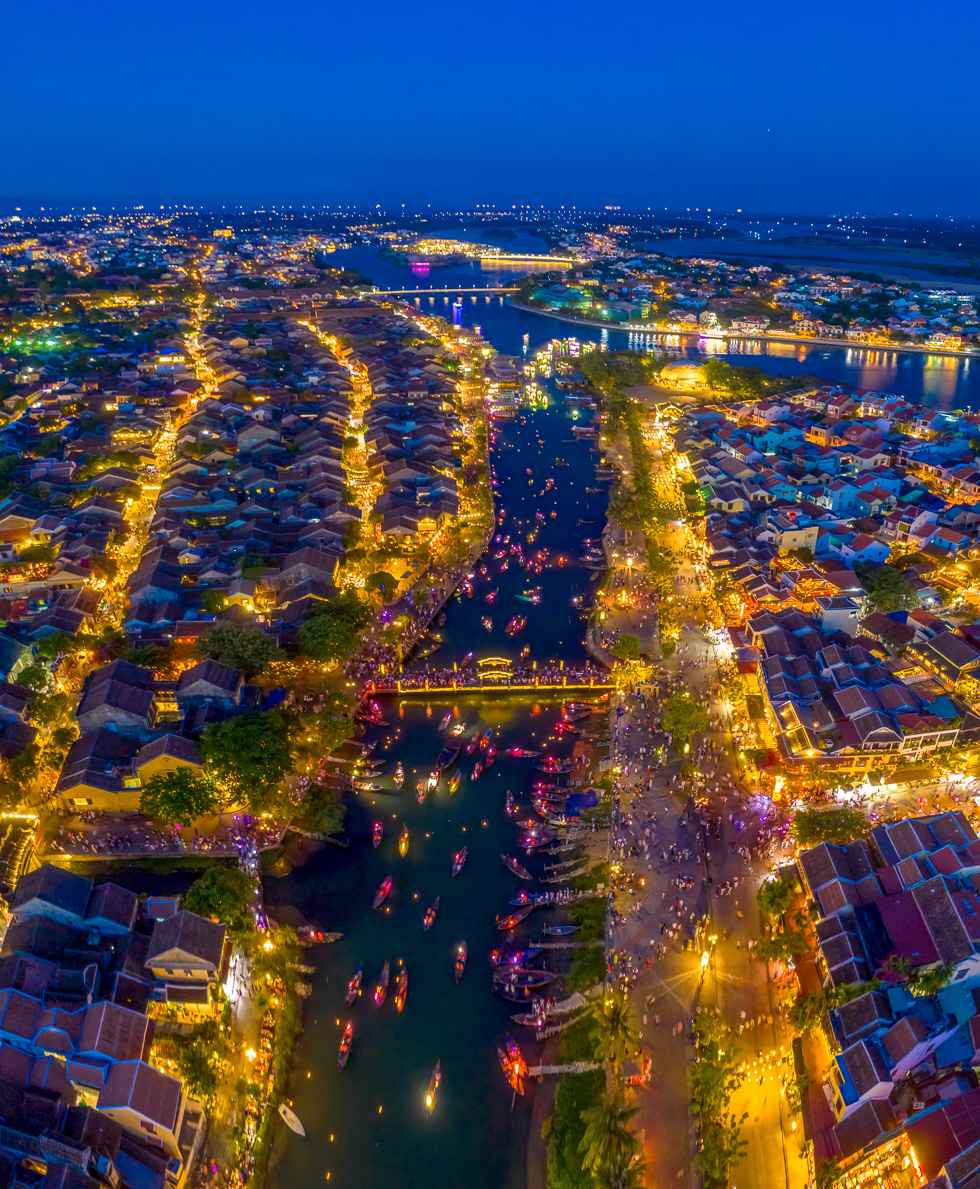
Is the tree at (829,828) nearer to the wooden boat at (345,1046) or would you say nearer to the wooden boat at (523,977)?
the wooden boat at (523,977)

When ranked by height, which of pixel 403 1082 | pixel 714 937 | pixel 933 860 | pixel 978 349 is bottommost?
pixel 403 1082

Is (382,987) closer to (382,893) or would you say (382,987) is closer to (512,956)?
(382,893)

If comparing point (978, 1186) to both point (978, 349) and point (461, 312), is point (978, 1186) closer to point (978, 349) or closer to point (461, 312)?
point (978, 349)

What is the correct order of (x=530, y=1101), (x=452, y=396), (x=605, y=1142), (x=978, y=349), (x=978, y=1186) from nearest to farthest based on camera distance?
(x=978, y=1186) < (x=605, y=1142) < (x=530, y=1101) < (x=452, y=396) < (x=978, y=349)

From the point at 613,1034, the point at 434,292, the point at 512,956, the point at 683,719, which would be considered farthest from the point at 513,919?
the point at 434,292

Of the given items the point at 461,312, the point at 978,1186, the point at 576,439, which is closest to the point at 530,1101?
the point at 978,1186

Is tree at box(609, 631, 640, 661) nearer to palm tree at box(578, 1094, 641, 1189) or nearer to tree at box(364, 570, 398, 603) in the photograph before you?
tree at box(364, 570, 398, 603)

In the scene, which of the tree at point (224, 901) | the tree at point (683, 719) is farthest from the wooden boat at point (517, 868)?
the tree at point (224, 901)

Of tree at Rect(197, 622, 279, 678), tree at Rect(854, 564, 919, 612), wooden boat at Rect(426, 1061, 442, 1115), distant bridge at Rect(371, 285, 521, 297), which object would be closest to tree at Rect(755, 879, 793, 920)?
wooden boat at Rect(426, 1061, 442, 1115)
